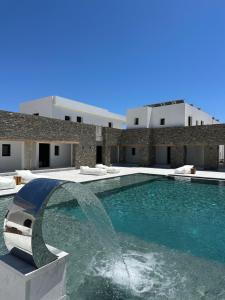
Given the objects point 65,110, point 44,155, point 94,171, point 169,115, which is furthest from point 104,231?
point 169,115

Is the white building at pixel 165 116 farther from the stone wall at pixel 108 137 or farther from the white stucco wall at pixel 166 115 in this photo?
the stone wall at pixel 108 137

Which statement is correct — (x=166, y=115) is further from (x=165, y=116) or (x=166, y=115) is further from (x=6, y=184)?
(x=6, y=184)

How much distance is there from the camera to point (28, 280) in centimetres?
251

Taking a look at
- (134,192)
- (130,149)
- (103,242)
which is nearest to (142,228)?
(103,242)

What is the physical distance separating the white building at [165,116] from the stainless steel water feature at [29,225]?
2600cm

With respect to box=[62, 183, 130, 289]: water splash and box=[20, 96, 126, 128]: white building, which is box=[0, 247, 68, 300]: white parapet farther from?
box=[20, 96, 126, 128]: white building

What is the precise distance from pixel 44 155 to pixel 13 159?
10.3 ft

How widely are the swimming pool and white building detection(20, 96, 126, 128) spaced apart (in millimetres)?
16612

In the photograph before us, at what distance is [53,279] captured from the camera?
2.83 m

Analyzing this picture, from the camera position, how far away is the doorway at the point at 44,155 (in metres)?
22.0

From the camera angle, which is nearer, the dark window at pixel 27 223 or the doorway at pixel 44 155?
the dark window at pixel 27 223

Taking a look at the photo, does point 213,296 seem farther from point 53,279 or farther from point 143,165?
point 143,165

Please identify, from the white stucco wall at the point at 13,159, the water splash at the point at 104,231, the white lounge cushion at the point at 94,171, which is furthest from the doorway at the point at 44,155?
the water splash at the point at 104,231

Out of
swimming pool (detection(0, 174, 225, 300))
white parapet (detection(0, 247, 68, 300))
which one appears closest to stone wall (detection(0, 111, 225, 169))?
swimming pool (detection(0, 174, 225, 300))
